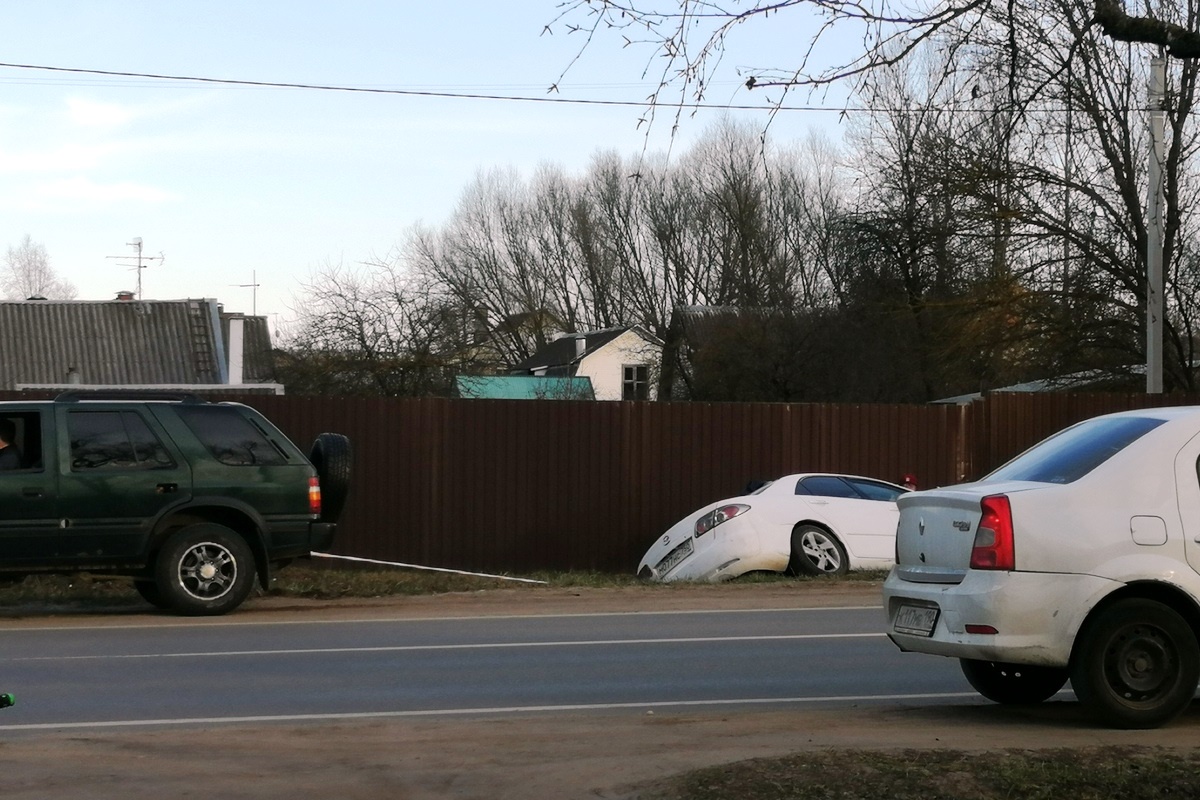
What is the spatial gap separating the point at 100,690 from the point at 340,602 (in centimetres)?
527

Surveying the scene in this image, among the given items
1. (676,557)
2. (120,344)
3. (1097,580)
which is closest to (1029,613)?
(1097,580)

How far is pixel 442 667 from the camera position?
978 centimetres

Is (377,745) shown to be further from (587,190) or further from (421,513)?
(587,190)

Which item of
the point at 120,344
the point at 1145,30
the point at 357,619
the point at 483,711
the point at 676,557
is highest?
the point at 120,344

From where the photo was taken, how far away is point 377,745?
7.05 meters

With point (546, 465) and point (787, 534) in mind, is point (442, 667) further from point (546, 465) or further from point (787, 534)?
point (546, 465)

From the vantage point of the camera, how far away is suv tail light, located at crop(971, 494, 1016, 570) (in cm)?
706

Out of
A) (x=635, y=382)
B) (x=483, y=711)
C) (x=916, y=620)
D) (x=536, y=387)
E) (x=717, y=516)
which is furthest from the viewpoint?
(x=635, y=382)

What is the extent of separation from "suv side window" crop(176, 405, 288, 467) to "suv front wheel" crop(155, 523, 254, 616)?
2.15 ft

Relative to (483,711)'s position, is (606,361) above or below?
above

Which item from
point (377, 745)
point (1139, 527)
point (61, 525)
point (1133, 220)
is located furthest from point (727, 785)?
point (1133, 220)

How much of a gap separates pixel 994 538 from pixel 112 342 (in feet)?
129

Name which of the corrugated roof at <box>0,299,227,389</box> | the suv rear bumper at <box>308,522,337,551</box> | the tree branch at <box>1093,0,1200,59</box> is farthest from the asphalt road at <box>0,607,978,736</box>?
the corrugated roof at <box>0,299,227,389</box>

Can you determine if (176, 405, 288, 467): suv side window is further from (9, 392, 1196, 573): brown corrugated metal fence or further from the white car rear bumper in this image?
the white car rear bumper
